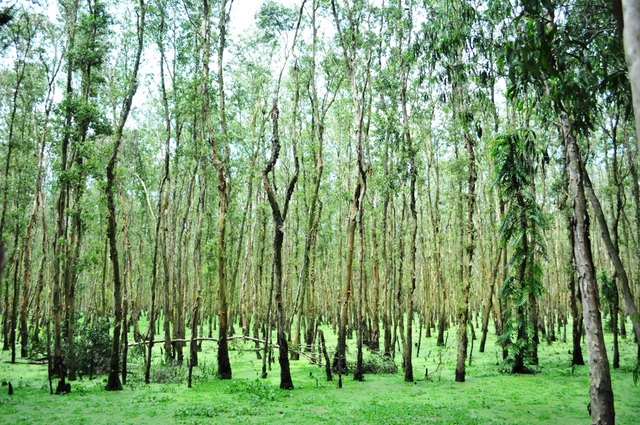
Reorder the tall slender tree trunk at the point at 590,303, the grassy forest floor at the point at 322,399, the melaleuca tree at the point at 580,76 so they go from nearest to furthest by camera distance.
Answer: the melaleuca tree at the point at 580,76, the tall slender tree trunk at the point at 590,303, the grassy forest floor at the point at 322,399

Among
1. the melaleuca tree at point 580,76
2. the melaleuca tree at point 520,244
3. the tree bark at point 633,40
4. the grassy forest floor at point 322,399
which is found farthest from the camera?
the melaleuca tree at point 520,244

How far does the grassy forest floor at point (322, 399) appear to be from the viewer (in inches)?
361

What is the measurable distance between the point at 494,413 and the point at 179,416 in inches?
252

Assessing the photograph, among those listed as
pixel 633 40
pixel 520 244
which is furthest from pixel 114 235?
pixel 633 40

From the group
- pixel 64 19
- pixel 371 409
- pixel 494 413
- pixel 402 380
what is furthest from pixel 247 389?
pixel 64 19

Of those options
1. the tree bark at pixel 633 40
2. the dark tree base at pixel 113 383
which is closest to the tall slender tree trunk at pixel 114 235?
the dark tree base at pixel 113 383

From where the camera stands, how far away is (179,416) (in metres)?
9.39

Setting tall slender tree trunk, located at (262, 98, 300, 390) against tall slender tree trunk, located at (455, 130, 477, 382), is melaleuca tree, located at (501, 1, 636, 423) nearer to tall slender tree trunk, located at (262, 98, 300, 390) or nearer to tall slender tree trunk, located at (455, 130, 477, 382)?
tall slender tree trunk, located at (455, 130, 477, 382)

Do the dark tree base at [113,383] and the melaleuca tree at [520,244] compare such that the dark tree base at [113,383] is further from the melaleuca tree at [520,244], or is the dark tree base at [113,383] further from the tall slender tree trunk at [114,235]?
the melaleuca tree at [520,244]

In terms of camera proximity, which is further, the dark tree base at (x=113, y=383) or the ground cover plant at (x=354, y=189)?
the dark tree base at (x=113, y=383)

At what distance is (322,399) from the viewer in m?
11.1

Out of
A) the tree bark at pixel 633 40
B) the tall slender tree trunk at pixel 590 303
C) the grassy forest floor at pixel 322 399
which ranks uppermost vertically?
the tree bark at pixel 633 40

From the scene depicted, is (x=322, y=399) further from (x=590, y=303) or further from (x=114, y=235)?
(x=114, y=235)

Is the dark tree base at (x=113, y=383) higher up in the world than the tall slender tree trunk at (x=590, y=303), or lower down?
lower down
